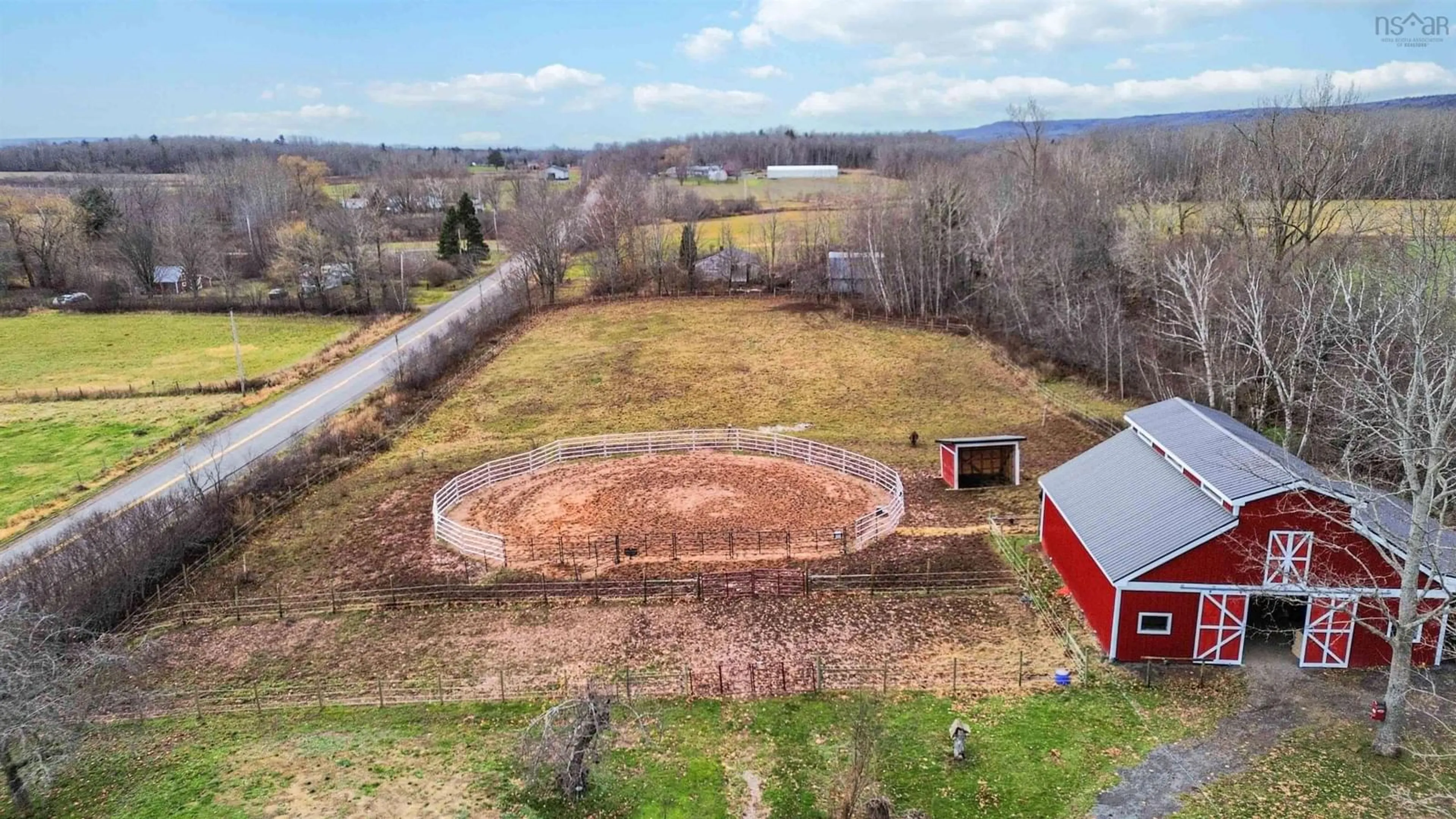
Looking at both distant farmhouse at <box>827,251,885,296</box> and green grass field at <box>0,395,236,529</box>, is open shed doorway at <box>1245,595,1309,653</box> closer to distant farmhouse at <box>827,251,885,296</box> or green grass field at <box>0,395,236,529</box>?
green grass field at <box>0,395,236,529</box>

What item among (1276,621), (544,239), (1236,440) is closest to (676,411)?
(1236,440)

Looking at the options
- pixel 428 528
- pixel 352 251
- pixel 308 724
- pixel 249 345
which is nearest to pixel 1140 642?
pixel 308 724

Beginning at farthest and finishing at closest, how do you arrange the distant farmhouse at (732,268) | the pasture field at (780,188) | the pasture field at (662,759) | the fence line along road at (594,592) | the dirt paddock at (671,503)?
1. the pasture field at (780,188)
2. the distant farmhouse at (732,268)
3. the dirt paddock at (671,503)
4. the fence line along road at (594,592)
5. the pasture field at (662,759)

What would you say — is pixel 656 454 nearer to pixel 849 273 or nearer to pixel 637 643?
pixel 637 643

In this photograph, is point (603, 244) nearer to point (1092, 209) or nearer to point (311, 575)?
point (1092, 209)

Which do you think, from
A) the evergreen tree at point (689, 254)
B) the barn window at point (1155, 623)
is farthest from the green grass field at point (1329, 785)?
the evergreen tree at point (689, 254)

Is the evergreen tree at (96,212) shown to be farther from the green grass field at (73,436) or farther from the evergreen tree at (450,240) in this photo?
the green grass field at (73,436)
